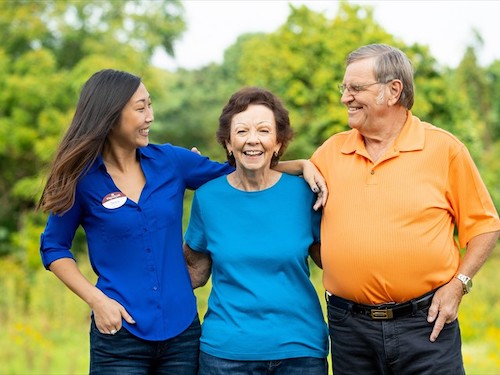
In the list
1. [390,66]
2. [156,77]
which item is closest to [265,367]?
[390,66]

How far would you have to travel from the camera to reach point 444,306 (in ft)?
11.3

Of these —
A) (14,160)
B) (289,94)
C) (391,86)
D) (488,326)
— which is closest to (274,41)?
(289,94)

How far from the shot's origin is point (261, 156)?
3523 mm

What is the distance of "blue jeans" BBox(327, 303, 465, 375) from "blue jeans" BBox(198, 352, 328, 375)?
209 mm

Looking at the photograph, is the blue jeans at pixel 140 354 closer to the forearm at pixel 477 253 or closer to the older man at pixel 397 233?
the older man at pixel 397 233

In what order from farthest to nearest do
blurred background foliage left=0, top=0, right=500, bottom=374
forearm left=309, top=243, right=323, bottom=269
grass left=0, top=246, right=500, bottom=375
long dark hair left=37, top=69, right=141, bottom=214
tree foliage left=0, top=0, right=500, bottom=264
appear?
1. tree foliage left=0, top=0, right=500, bottom=264
2. blurred background foliage left=0, top=0, right=500, bottom=374
3. grass left=0, top=246, right=500, bottom=375
4. forearm left=309, top=243, right=323, bottom=269
5. long dark hair left=37, top=69, right=141, bottom=214

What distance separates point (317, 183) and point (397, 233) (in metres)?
0.44

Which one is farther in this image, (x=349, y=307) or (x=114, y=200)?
(x=349, y=307)

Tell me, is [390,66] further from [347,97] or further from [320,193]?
[320,193]

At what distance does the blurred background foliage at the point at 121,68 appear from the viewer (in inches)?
361

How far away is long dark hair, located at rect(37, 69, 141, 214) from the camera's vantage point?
133 inches

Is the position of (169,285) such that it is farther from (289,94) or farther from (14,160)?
(14,160)

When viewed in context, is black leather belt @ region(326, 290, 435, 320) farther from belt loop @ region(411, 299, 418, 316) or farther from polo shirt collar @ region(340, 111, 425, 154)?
polo shirt collar @ region(340, 111, 425, 154)

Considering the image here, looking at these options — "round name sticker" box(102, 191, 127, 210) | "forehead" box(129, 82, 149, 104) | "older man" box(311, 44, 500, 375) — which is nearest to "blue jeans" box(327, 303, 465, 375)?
"older man" box(311, 44, 500, 375)
